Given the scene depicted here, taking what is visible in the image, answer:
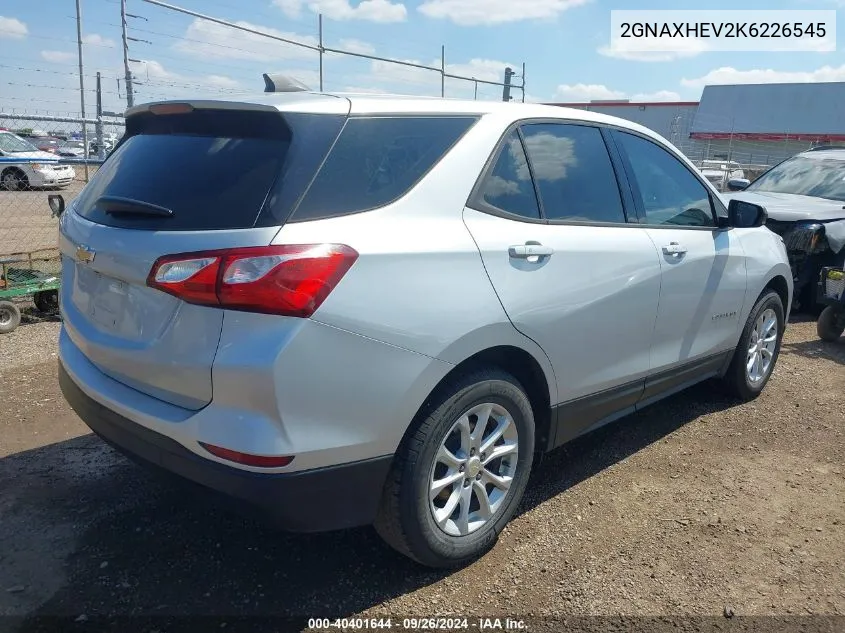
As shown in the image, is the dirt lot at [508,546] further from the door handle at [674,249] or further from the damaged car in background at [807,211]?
the damaged car in background at [807,211]

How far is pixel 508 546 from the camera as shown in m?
3.03

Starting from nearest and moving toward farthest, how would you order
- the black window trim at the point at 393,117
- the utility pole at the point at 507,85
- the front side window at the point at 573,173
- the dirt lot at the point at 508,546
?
the black window trim at the point at 393,117, the dirt lot at the point at 508,546, the front side window at the point at 573,173, the utility pole at the point at 507,85

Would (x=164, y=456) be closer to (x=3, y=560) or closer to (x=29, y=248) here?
(x=3, y=560)

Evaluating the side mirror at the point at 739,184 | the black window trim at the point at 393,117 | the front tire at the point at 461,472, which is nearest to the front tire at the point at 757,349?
the front tire at the point at 461,472

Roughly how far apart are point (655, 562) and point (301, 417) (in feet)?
5.65

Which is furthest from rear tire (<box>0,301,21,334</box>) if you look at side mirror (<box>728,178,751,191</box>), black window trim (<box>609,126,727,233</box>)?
side mirror (<box>728,178,751,191</box>)

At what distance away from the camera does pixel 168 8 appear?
31.7 ft

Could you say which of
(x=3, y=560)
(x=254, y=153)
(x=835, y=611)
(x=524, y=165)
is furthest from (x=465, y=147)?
(x=3, y=560)

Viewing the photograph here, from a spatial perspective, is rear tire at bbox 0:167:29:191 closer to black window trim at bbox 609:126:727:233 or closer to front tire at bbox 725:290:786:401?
black window trim at bbox 609:126:727:233

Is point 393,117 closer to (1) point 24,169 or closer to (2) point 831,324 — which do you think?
(2) point 831,324

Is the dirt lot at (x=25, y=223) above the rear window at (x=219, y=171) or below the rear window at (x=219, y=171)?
below

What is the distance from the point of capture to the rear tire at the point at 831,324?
20.6 ft

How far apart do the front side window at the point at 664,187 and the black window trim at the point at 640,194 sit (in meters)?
0.01

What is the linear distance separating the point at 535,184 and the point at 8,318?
482 cm
